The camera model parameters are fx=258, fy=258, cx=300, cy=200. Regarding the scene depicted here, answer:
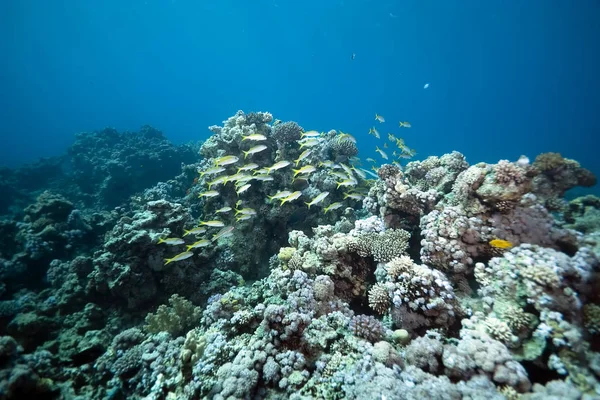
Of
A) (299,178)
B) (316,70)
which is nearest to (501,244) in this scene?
(299,178)

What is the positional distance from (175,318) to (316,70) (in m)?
170

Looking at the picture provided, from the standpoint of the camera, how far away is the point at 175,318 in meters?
5.88

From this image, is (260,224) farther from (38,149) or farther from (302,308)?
(38,149)

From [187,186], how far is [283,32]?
144034 millimetres

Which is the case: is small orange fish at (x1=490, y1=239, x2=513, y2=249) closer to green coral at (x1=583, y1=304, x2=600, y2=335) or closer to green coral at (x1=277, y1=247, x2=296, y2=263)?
green coral at (x1=583, y1=304, x2=600, y2=335)

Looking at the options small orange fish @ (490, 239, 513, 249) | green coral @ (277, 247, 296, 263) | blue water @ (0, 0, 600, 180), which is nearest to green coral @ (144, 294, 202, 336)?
green coral @ (277, 247, 296, 263)

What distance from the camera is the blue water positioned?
275ft

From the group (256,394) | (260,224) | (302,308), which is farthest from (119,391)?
(260,224)

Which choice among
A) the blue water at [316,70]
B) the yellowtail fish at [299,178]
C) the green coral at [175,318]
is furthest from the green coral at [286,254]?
the blue water at [316,70]

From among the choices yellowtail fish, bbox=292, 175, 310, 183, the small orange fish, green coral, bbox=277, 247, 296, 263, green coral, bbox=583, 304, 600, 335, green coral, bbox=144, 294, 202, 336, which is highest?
yellowtail fish, bbox=292, 175, 310, 183

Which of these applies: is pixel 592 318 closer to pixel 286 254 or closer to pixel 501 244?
pixel 501 244

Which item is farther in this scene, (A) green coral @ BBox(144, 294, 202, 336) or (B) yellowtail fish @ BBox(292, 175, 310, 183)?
(B) yellowtail fish @ BBox(292, 175, 310, 183)

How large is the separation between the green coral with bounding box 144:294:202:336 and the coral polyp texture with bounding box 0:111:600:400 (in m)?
0.03

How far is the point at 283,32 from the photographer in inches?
5172
